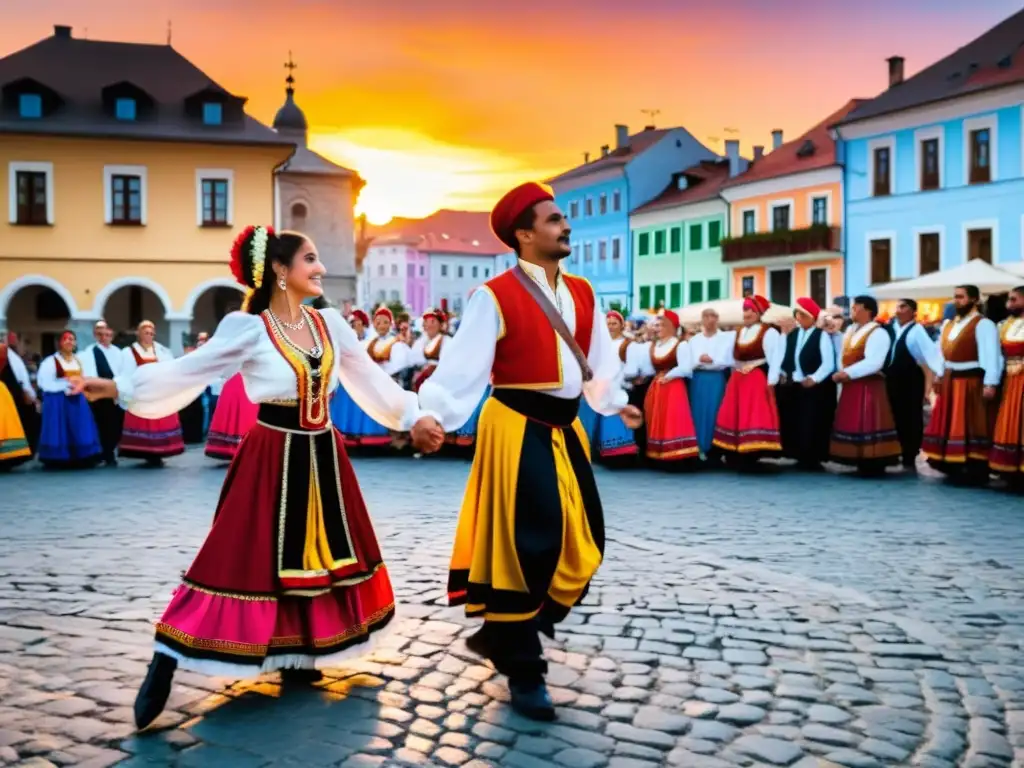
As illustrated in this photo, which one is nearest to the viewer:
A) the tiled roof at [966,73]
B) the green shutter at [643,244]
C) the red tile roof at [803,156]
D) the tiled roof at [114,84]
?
the tiled roof at [114,84]

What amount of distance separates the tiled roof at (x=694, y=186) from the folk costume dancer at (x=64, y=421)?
40.3 metres

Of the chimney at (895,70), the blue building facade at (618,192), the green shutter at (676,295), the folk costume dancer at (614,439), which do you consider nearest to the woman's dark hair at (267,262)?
the folk costume dancer at (614,439)

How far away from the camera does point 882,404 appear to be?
509 inches

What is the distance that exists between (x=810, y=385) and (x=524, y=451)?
948 cm

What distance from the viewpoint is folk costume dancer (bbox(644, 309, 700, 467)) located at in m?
13.6

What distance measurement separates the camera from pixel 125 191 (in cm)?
3497

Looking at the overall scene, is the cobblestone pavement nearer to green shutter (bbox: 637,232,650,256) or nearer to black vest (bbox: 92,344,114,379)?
black vest (bbox: 92,344,114,379)

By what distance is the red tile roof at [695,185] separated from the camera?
53.3m

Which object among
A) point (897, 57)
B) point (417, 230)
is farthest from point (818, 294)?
point (417, 230)

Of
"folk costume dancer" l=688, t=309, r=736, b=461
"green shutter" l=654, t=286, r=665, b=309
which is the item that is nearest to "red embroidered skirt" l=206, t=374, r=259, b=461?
"folk costume dancer" l=688, t=309, r=736, b=461

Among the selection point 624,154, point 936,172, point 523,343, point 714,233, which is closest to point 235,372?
point 523,343

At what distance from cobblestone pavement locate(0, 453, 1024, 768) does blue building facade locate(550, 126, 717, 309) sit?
2026 inches

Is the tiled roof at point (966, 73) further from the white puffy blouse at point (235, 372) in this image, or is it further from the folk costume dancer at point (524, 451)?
the white puffy blouse at point (235, 372)

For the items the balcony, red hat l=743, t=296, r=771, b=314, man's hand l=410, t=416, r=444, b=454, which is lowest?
man's hand l=410, t=416, r=444, b=454
